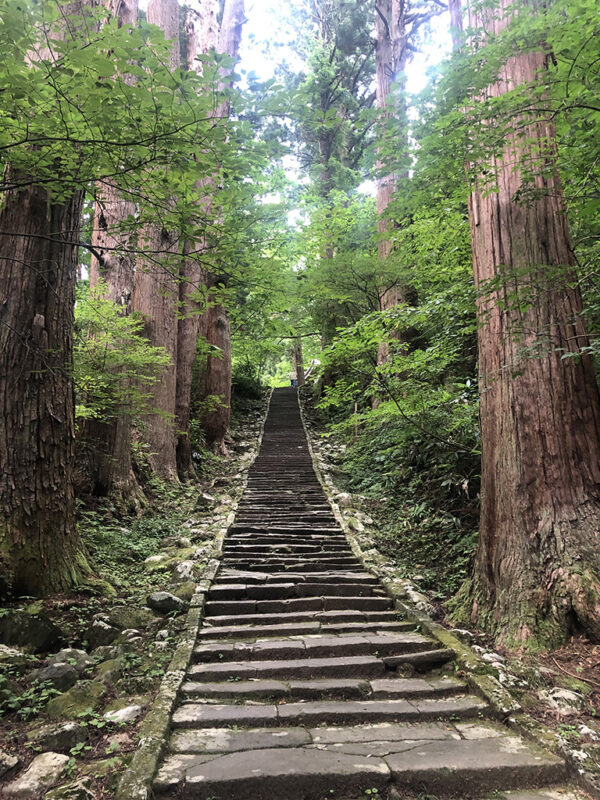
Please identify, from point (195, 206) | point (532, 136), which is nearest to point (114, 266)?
point (195, 206)

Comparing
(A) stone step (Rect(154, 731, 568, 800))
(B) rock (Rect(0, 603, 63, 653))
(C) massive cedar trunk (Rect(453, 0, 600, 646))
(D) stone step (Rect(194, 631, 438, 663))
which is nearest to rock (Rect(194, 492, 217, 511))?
(D) stone step (Rect(194, 631, 438, 663))

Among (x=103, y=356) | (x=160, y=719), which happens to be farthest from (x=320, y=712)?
(x=103, y=356)

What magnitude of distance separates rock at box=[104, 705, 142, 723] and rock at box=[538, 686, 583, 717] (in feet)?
9.64

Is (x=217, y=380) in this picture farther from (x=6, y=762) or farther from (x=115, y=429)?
(x=6, y=762)

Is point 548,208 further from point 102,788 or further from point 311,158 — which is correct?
point 311,158

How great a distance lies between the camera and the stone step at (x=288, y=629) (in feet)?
15.2

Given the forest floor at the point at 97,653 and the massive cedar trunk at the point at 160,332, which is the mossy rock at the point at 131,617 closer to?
the forest floor at the point at 97,653

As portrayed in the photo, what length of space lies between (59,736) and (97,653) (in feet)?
3.90

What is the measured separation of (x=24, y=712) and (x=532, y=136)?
6.46 m

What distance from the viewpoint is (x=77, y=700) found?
127 inches

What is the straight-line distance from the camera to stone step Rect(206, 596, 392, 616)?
17.1ft

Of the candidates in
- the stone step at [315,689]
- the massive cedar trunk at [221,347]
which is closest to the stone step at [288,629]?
the stone step at [315,689]

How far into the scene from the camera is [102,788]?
8.22 feet

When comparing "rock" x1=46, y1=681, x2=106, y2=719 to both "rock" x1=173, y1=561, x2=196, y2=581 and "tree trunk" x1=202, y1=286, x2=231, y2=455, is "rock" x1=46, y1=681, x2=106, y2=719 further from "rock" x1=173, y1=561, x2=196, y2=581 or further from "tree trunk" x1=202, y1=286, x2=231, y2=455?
"tree trunk" x1=202, y1=286, x2=231, y2=455
